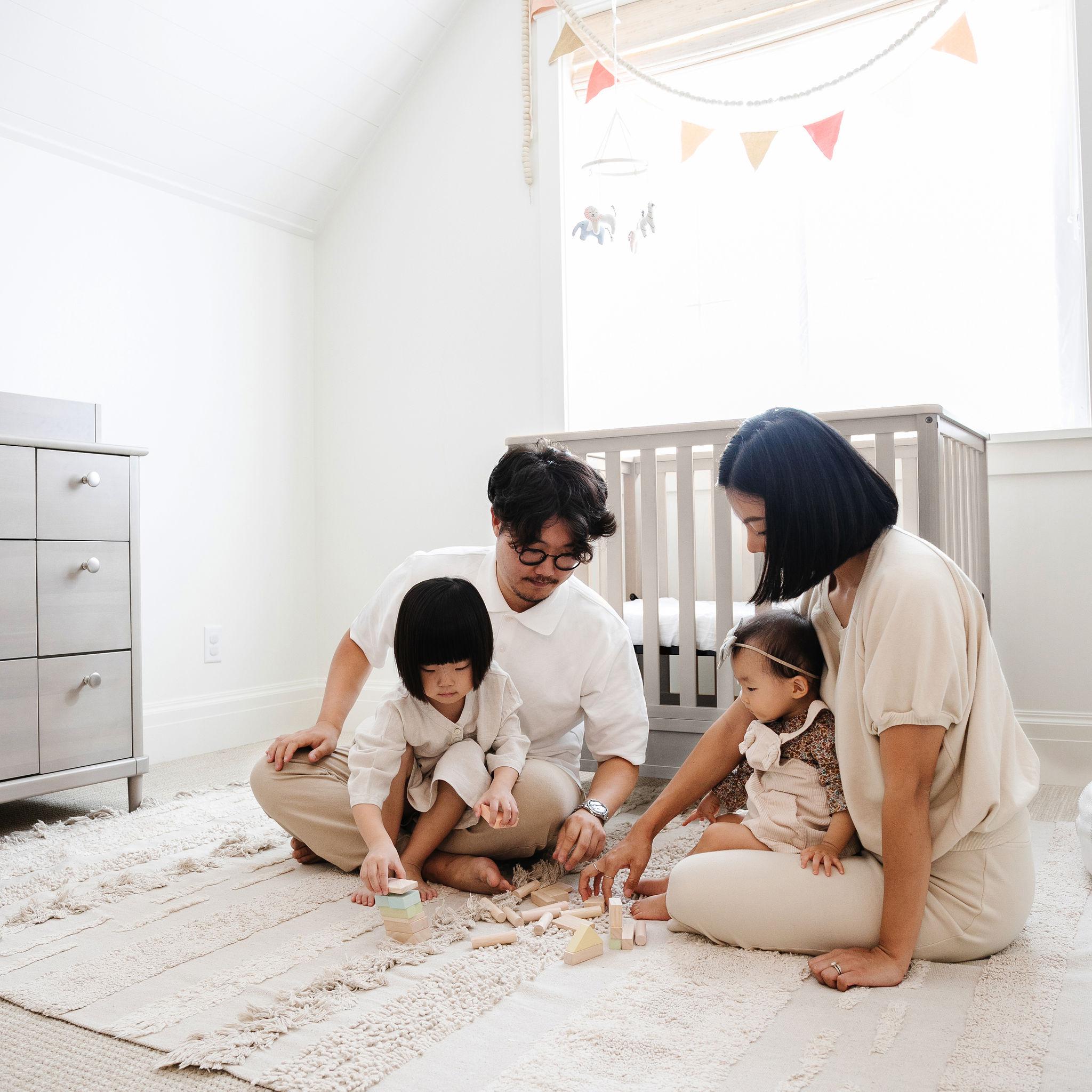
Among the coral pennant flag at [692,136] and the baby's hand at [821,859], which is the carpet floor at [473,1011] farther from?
the coral pennant flag at [692,136]

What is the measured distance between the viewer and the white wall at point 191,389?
264 centimetres

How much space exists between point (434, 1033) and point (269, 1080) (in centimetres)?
19

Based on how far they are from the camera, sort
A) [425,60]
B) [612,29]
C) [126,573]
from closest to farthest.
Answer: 1. [126,573]
2. [612,29]
3. [425,60]

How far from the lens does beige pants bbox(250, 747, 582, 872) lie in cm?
162

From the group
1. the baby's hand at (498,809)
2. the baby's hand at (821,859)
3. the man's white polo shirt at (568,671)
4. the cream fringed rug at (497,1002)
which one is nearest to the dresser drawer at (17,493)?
the cream fringed rug at (497,1002)

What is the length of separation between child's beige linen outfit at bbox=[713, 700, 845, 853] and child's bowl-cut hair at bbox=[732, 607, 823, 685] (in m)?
0.06

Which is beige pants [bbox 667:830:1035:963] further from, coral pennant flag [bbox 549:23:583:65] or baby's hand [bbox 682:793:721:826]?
coral pennant flag [bbox 549:23:583:65]

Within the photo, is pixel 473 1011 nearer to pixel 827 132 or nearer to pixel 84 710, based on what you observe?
pixel 84 710

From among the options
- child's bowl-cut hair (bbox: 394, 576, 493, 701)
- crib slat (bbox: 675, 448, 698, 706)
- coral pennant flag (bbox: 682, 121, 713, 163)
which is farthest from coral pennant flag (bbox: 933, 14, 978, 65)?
child's bowl-cut hair (bbox: 394, 576, 493, 701)

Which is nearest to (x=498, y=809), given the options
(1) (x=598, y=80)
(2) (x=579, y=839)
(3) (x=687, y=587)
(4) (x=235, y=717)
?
(2) (x=579, y=839)

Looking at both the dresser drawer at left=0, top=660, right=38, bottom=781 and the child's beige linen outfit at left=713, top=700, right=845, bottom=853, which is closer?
the child's beige linen outfit at left=713, top=700, right=845, bottom=853

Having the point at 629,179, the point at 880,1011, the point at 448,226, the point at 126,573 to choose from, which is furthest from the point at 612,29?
the point at 880,1011

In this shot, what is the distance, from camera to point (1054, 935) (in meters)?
1.36

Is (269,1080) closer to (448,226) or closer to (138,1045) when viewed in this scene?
(138,1045)
